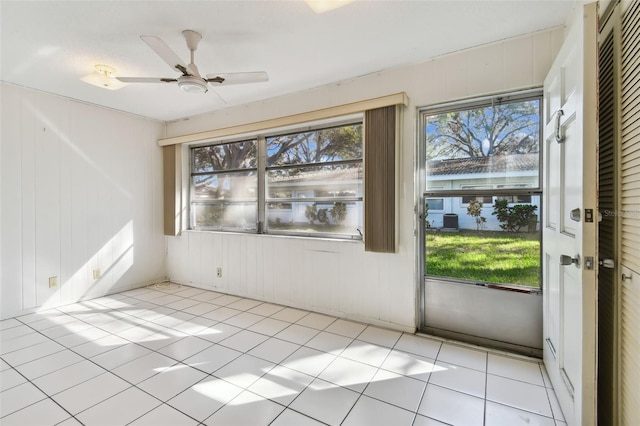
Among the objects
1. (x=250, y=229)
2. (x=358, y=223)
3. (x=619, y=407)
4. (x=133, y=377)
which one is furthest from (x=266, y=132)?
(x=619, y=407)

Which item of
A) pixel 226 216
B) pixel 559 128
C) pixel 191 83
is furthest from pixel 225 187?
pixel 559 128

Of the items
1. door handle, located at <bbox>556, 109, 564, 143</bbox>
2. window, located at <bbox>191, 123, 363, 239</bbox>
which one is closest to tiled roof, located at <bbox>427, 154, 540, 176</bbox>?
door handle, located at <bbox>556, 109, 564, 143</bbox>

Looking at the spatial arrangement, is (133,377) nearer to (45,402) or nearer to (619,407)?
(45,402)

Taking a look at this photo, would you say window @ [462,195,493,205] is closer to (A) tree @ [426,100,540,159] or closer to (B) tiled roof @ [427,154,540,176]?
(B) tiled roof @ [427,154,540,176]

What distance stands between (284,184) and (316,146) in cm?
64

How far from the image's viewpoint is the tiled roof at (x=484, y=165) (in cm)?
238

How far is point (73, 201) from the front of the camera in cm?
359

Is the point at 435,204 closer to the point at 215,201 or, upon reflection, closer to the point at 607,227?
the point at 607,227

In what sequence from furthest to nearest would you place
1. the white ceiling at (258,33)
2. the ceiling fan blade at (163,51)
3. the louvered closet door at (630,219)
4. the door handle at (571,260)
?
the white ceiling at (258,33) < the ceiling fan blade at (163,51) < the door handle at (571,260) < the louvered closet door at (630,219)

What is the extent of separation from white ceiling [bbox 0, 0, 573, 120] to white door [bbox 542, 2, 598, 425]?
67 centimetres

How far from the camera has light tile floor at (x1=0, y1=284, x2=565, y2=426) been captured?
1.70 meters

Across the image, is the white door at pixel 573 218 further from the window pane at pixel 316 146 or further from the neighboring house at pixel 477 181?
the window pane at pixel 316 146

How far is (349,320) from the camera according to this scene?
10.1 ft

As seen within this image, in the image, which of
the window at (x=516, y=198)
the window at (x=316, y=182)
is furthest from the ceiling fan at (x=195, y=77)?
the window at (x=516, y=198)
